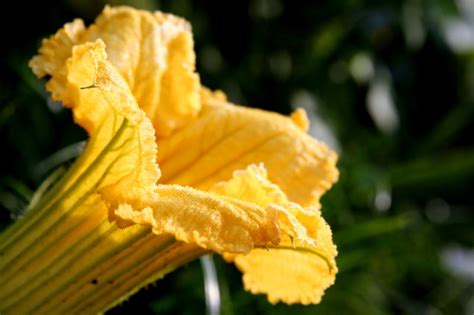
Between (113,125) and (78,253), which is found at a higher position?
(113,125)

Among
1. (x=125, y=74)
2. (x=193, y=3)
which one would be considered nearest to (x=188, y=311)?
(x=125, y=74)

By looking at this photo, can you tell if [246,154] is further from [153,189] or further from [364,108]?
[364,108]

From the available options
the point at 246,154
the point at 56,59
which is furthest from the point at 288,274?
the point at 56,59

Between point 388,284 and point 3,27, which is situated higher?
point 3,27

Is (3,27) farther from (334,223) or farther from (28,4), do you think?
(334,223)

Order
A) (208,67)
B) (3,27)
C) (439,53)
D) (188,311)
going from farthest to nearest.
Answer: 1. (439,53)
2. (208,67)
3. (3,27)
4. (188,311)

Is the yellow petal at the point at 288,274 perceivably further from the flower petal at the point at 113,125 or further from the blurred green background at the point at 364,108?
the blurred green background at the point at 364,108

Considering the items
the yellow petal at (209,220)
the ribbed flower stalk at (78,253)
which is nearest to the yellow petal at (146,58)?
the ribbed flower stalk at (78,253)

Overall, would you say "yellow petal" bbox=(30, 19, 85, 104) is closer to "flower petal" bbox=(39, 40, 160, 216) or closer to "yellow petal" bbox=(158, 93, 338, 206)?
"flower petal" bbox=(39, 40, 160, 216)
